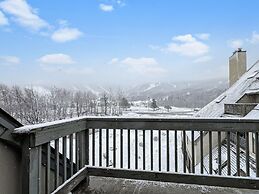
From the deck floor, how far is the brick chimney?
→ 12.4 metres

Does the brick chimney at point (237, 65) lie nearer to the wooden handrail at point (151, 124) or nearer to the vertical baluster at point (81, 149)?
the wooden handrail at point (151, 124)

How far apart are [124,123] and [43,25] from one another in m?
20.3

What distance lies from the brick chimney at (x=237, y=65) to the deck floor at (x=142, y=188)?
12408mm

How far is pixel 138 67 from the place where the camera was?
3100 centimetres

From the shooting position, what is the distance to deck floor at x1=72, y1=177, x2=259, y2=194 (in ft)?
9.02

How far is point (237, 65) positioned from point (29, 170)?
49.9ft

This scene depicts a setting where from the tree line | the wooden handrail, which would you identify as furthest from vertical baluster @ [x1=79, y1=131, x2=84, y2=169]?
the tree line

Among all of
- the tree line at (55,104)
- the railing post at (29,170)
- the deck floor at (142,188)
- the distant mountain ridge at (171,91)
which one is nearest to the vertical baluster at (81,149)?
the deck floor at (142,188)

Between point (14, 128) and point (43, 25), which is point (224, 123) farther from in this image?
point (43, 25)

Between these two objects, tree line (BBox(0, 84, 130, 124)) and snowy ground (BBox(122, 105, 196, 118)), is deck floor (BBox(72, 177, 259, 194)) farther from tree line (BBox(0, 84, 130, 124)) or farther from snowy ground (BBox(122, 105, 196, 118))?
tree line (BBox(0, 84, 130, 124))

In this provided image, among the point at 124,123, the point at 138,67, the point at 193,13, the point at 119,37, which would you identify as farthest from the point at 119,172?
the point at 138,67

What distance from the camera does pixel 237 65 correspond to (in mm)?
14914

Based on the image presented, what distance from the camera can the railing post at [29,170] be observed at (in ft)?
6.42

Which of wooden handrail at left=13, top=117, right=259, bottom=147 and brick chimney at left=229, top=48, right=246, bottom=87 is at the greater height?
brick chimney at left=229, top=48, right=246, bottom=87
